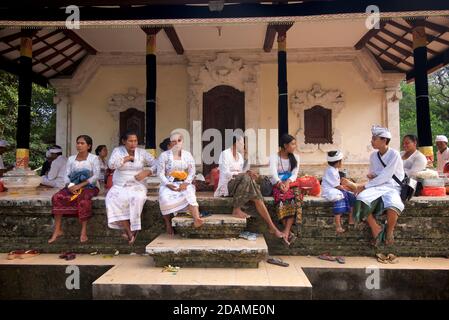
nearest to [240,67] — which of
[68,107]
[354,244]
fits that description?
[68,107]

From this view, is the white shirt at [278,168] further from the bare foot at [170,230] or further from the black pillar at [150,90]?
the black pillar at [150,90]

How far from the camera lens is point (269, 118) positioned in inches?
365

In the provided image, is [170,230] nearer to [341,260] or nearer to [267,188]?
[267,188]

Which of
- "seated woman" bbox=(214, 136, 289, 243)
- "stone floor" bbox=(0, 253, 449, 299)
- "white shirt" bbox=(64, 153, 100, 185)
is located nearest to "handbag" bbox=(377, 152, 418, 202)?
"stone floor" bbox=(0, 253, 449, 299)

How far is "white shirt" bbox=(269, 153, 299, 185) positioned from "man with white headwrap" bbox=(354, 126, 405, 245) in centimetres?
92

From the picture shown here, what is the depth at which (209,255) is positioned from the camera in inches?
152

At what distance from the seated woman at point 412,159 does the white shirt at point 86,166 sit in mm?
4815

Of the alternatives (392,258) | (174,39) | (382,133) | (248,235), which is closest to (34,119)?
(174,39)

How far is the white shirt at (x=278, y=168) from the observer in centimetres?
475

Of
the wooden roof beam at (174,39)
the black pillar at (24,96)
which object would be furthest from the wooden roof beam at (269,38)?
the black pillar at (24,96)

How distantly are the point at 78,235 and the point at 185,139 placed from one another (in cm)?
485
